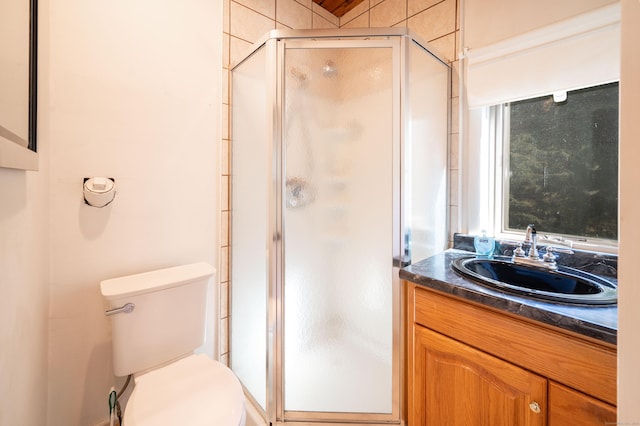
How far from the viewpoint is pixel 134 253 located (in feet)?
4.21

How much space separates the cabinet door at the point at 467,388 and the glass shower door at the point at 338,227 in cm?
17

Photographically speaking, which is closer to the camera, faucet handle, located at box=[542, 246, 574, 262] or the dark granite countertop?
the dark granite countertop

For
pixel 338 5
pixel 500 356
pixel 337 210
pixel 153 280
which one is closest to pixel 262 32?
pixel 338 5

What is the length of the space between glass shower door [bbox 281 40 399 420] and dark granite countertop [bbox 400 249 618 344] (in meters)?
0.20

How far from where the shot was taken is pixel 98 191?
1.14 metres

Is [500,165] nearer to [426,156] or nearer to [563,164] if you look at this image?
[563,164]

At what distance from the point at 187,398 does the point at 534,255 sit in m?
1.48

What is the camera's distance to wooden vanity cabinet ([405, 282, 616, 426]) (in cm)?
73

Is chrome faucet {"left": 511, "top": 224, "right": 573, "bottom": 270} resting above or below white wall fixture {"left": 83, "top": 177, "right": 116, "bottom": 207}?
below

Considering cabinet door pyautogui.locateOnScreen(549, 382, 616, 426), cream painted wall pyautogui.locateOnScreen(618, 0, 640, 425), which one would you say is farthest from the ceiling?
cabinet door pyautogui.locateOnScreen(549, 382, 616, 426)

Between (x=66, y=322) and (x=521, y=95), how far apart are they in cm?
223

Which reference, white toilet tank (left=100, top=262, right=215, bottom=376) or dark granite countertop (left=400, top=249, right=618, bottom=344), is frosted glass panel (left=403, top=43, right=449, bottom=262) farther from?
white toilet tank (left=100, top=262, right=215, bottom=376)

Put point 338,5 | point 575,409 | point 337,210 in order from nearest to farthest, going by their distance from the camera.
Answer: point 575,409 < point 337,210 < point 338,5

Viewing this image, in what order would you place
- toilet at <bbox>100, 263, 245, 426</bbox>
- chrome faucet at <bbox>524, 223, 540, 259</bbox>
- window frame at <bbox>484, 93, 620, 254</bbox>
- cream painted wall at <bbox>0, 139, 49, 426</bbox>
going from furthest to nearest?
1. window frame at <bbox>484, 93, 620, 254</bbox>
2. chrome faucet at <bbox>524, 223, 540, 259</bbox>
3. toilet at <bbox>100, 263, 245, 426</bbox>
4. cream painted wall at <bbox>0, 139, 49, 426</bbox>
